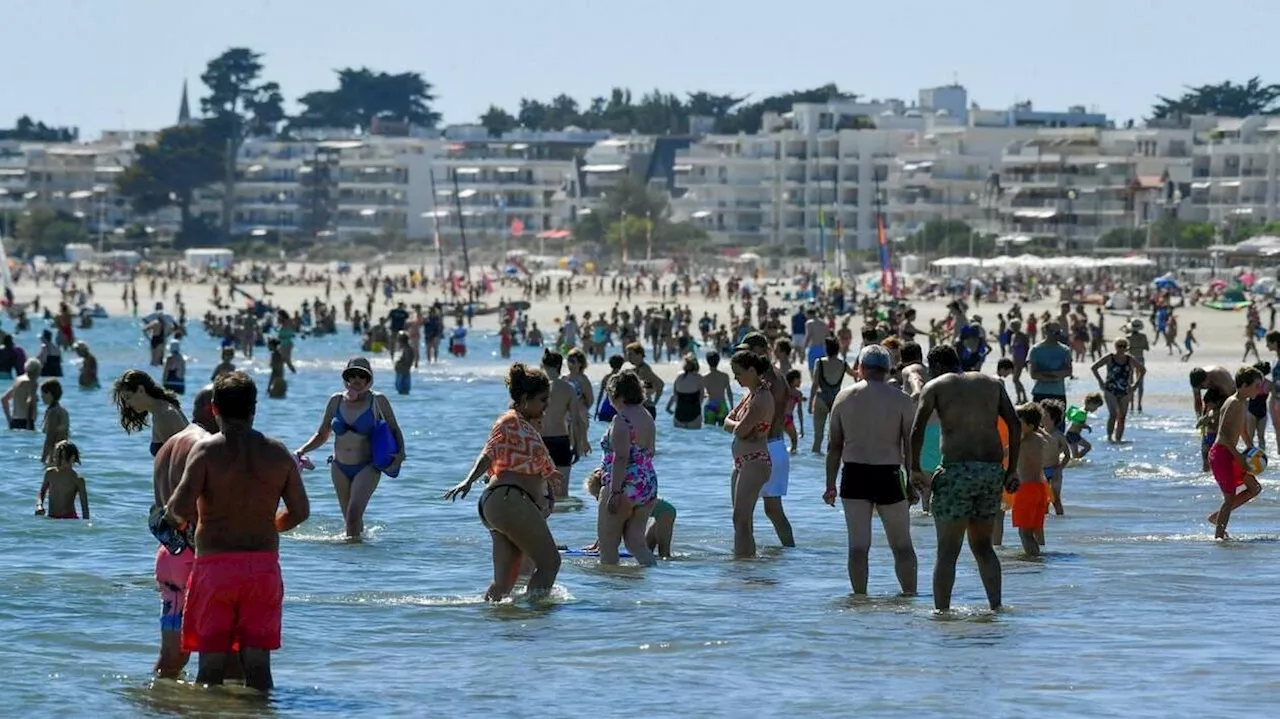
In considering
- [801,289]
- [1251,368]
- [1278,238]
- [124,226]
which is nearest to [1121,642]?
[1251,368]

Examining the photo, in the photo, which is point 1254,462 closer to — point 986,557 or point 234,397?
point 986,557

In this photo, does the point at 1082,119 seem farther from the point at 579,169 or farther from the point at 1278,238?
the point at 1278,238

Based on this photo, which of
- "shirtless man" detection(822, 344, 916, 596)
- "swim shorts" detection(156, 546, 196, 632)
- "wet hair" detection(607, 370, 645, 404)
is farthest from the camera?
"wet hair" detection(607, 370, 645, 404)

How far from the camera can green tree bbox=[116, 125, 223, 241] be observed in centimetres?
16688

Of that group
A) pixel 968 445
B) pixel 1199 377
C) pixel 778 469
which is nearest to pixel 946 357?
pixel 968 445

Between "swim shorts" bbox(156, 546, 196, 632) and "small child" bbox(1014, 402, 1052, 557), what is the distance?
6078mm

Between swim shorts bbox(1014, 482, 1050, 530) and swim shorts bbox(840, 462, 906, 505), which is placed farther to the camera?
swim shorts bbox(1014, 482, 1050, 530)

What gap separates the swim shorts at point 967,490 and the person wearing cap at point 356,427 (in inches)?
165

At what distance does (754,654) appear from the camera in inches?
420

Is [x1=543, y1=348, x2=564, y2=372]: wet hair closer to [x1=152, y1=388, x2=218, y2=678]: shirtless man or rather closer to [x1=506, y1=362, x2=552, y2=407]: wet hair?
[x1=506, y1=362, x2=552, y2=407]: wet hair

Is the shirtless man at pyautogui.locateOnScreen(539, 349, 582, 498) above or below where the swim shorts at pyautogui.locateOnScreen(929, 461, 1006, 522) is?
below

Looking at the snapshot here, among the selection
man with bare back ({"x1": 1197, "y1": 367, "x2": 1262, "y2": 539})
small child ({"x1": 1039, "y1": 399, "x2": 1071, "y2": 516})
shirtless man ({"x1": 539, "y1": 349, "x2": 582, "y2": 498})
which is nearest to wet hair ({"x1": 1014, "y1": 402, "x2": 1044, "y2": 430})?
small child ({"x1": 1039, "y1": 399, "x2": 1071, "y2": 516})

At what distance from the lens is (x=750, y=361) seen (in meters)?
12.6

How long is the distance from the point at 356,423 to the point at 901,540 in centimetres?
399
